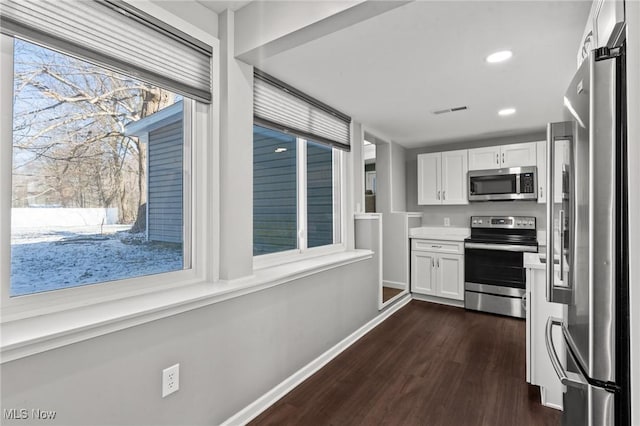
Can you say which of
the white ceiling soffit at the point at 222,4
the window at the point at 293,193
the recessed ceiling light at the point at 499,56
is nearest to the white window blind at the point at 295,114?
the window at the point at 293,193

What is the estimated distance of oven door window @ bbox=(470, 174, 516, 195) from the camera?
400cm

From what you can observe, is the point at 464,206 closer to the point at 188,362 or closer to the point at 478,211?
the point at 478,211

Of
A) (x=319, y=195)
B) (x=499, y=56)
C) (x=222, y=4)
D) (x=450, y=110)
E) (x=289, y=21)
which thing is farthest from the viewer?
(x=450, y=110)

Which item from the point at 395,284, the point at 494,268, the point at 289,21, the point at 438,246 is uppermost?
the point at 289,21

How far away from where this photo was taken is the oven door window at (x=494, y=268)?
366 cm

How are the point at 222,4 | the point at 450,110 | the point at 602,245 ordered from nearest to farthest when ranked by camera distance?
the point at 602,245 < the point at 222,4 < the point at 450,110

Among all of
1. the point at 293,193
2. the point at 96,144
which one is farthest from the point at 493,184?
the point at 96,144

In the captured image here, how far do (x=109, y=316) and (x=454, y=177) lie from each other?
435cm

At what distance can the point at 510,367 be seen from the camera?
2516mm

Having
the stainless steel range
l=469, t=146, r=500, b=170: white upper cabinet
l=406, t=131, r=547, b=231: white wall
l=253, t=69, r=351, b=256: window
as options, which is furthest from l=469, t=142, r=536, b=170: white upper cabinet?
l=253, t=69, r=351, b=256: window

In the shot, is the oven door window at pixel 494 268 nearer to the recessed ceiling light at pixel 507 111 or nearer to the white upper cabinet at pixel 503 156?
the white upper cabinet at pixel 503 156

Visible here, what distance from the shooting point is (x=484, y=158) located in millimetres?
4203

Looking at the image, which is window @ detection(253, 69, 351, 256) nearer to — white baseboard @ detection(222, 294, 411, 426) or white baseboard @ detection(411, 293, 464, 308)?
white baseboard @ detection(222, 294, 411, 426)

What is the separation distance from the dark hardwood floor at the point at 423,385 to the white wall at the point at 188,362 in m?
0.24
